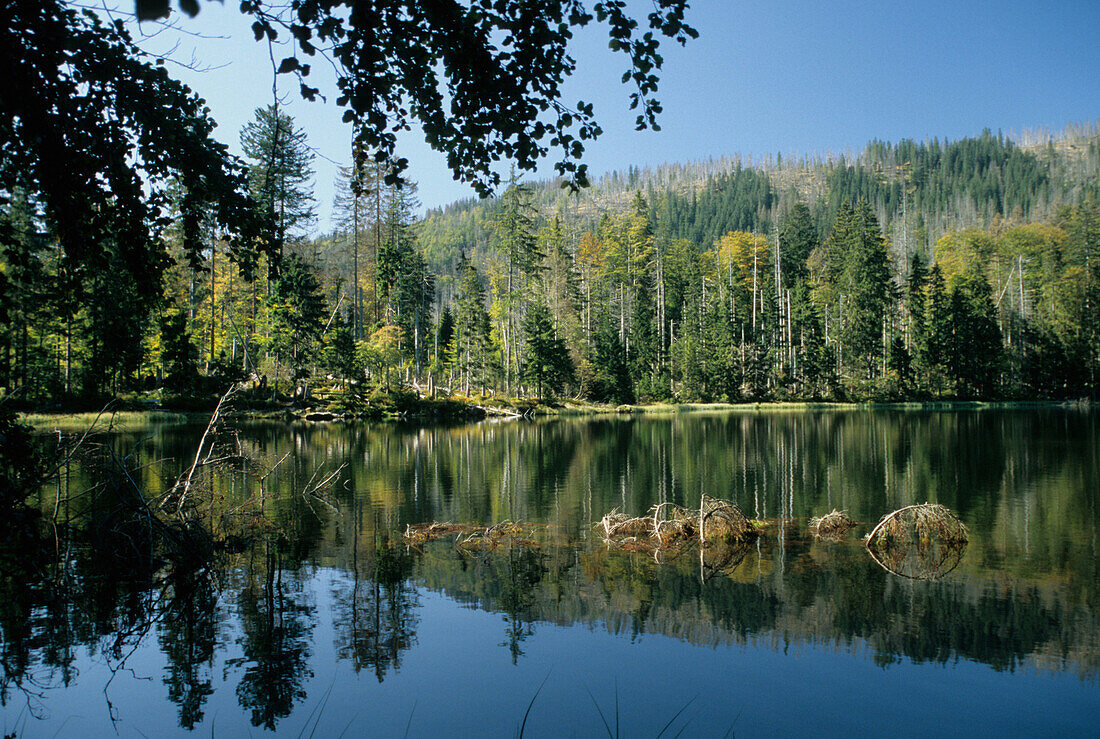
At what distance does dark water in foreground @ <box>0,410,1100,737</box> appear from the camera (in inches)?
239

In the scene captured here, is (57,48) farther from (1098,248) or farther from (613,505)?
(1098,248)

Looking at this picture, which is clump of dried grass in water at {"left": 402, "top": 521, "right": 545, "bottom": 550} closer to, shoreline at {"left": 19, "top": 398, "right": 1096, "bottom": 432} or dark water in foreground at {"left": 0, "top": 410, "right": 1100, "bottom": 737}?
dark water in foreground at {"left": 0, "top": 410, "right": 1100, "bottom": 737}

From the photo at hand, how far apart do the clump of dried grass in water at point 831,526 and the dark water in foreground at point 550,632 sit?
0.24m

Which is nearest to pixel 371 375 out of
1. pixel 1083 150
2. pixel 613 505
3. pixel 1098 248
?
pixel 613 505

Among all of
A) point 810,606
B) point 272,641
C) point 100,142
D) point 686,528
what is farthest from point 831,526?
point 100,142

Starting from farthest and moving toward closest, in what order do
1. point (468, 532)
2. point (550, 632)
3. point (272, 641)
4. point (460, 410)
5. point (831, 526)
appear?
point (460, 410) < point (468, 532) < point (831, 526) < point (550, 632) < point (272, 641)

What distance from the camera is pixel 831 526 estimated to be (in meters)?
12.8

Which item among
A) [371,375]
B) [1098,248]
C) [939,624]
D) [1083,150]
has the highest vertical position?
[1083,150]

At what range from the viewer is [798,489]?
697 inches

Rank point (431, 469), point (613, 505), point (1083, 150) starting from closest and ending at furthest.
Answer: point (613, 505) < point (431, 469) < point (1083, 150)

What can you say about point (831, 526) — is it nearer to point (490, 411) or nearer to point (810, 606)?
point (810, 606)

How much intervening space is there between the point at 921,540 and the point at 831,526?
5.11 ft

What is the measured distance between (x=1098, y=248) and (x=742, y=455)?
60794 millimetres

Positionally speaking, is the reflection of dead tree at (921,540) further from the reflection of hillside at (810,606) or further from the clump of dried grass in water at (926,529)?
the reflection of hillside at (810,606)
